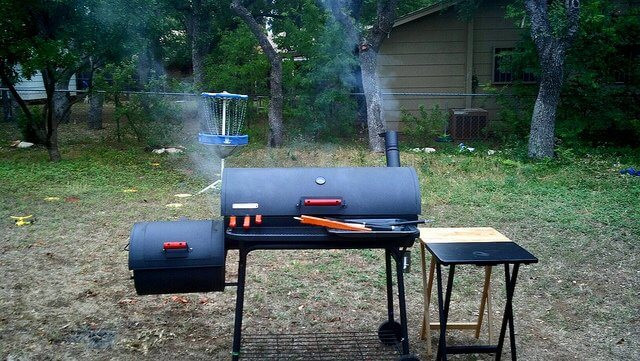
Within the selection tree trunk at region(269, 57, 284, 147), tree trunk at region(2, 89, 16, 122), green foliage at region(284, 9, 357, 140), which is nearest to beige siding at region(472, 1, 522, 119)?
green foliage at region(284, 9, 357, 140)

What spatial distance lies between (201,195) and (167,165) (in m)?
2.86

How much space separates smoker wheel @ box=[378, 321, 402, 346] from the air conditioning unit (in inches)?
427

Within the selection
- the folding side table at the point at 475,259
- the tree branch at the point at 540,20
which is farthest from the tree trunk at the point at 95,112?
the folding side table at the point at 475,259

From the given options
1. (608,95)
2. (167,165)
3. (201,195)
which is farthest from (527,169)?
(167,165)

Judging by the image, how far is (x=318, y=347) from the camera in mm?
4027

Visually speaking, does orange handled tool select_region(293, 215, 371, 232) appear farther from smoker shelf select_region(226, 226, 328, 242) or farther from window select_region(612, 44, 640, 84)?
window select_region(612, 44, 640, 84)

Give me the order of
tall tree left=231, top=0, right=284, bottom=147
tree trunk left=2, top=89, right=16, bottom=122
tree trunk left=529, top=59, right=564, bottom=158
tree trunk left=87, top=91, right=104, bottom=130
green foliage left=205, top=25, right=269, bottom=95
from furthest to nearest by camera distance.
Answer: tree trunk left=2, top=89, right=16, bottom=122
tree trunk left=87, top=91, right=104, bottom=130
green foliage left=205, top=25, right=269, bottom=95
tall tree left=231, top=0, right=284, bottom=147
tree trunk left=529, top=59, right=564, bottom=158

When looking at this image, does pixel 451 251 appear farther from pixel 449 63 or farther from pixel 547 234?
pixel 449 63

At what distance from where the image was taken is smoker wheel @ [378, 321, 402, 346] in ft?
13.7

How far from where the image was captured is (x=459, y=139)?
14633mm

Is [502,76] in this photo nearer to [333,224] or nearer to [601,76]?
[601,76]

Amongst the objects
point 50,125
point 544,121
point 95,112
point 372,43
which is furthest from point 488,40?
point 50,125

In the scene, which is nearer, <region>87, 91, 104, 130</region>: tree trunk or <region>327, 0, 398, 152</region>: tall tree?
<region>327, 0, 398, 152</region>: tall tree

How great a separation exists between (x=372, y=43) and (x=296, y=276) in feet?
26.0
